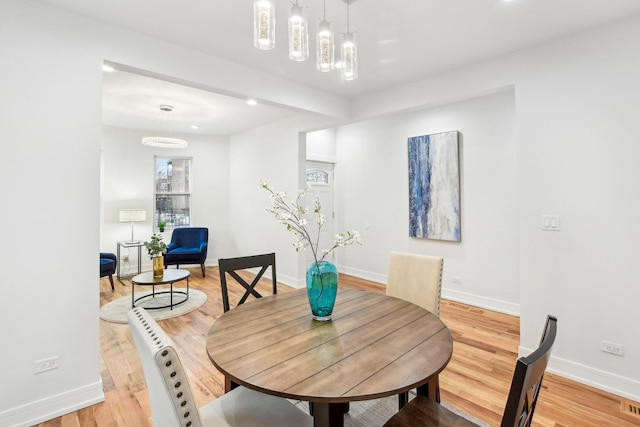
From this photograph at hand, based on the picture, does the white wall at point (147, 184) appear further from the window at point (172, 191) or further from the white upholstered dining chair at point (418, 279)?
the white upholstered dining chair at point (418, 279)

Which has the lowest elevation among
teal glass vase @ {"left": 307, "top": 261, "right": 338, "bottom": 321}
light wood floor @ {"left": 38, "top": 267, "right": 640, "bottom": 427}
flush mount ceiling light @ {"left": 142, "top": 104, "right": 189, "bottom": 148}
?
light wood floor @ {"left": 38, "top": 267, "right": 640, "bottom": 427}

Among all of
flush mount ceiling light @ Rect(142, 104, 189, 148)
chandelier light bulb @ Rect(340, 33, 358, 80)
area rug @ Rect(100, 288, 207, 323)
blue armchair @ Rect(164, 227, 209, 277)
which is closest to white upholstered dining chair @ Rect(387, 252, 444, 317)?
chandelier light bulb @ Rect(340, 33, 358, 80)

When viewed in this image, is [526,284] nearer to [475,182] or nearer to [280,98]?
[475,182]

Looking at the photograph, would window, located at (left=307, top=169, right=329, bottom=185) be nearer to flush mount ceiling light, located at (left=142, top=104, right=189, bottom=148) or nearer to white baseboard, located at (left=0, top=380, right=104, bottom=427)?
flush mount ceiling light, located at (left=142, top=104, right=189, bottom=148)

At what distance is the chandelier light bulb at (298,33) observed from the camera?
160cm

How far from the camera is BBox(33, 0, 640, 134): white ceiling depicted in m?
2.14

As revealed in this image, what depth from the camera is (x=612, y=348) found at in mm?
2330

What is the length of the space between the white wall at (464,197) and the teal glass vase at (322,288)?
310 cm

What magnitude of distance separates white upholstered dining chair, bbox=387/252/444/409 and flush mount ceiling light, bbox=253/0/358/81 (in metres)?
1.40

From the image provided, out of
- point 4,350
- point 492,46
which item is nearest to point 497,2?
point 492,46

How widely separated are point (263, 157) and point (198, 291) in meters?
2.55

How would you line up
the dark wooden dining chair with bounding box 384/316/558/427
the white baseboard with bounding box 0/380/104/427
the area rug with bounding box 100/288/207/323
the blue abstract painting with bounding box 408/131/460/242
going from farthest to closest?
1. the blue abstract painting with bounding box 408/131/460/242
2. the area rug with bounding box 100/288/207/323
3. the white baseboard with bounding box 0/380/104/427
4. the dark wooden dining chair with bounding box 384/316/558/427

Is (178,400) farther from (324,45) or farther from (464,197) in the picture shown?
(464,197)

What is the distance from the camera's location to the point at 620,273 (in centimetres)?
231
